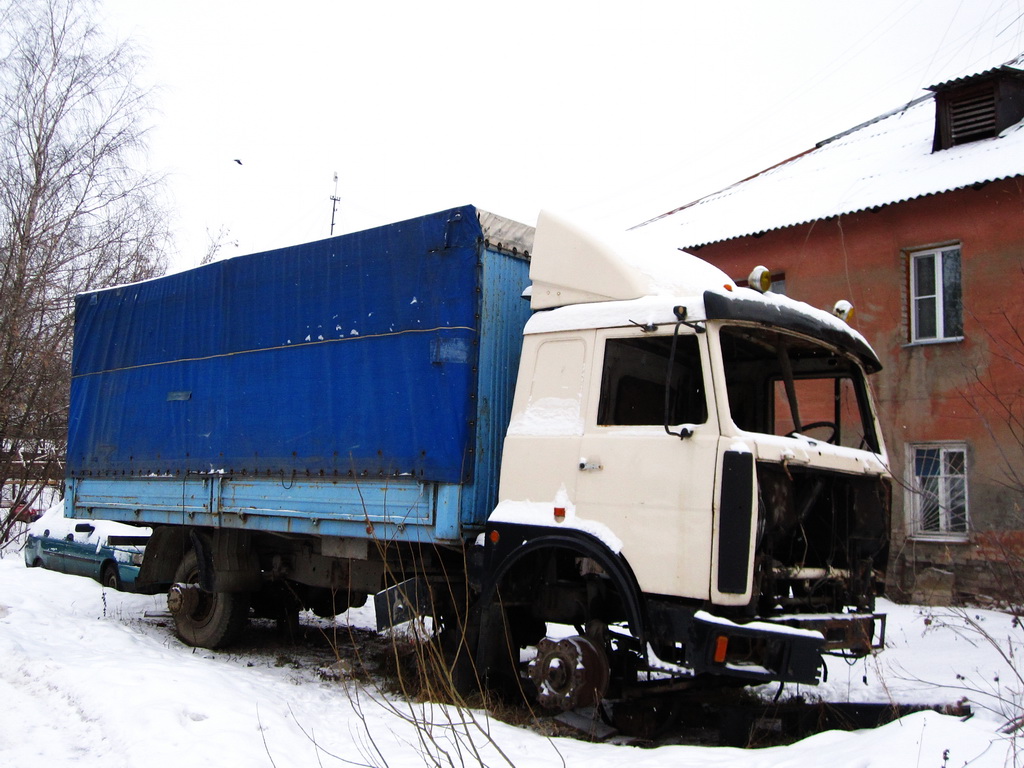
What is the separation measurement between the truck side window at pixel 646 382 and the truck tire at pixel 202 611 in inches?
182

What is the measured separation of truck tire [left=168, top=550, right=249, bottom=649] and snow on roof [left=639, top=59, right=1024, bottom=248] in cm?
960

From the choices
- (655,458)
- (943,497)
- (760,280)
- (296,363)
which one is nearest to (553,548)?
(655,458)

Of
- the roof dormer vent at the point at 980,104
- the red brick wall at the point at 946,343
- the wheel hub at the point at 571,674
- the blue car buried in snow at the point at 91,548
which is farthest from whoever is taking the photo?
the roof dormer vent at the point at 980,104

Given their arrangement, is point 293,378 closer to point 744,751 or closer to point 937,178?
point 744,751

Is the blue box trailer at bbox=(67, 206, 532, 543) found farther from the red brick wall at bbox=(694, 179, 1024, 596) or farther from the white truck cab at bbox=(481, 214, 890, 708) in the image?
the red brick wall at bbox=(694, 179, 1024, 596)

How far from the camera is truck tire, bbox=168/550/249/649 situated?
8133 mm

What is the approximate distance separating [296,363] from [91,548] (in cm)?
600

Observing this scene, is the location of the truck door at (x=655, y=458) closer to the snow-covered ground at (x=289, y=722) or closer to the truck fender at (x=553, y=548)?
the truck fender at (x=553, y=548)

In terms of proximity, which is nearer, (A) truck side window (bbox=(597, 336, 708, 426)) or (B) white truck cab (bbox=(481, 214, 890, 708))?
(B) white truck cab (bbox=(481, 214, 890, 708))

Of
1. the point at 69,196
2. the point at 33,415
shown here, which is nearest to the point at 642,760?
the point at 33,415

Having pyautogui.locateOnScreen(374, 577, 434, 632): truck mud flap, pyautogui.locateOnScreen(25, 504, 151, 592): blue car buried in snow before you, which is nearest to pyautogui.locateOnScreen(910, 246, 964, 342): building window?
pyautogui.locateOnScreen(374, 577, 434, 632): truck mud flap

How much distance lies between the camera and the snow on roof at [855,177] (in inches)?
484

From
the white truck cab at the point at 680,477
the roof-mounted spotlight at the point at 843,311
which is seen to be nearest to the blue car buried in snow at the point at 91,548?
the white truck cab at the point at 680,477

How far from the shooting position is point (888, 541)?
18.3ft
